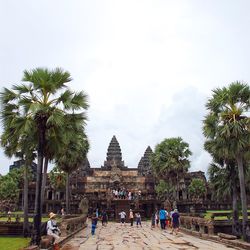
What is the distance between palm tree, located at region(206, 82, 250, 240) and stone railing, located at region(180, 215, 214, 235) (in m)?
2.78

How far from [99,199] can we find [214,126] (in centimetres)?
3423

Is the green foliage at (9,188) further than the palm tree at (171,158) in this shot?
Yes

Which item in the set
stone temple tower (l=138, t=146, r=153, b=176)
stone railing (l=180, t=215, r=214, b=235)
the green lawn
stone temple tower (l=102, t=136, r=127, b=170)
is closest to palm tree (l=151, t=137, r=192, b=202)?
stone railing (l=180, t=215, r=214, b=235)

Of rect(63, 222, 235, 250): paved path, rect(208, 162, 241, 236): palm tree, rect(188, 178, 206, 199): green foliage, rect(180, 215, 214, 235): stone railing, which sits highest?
rect(188, 178, 206, 199): green foliage

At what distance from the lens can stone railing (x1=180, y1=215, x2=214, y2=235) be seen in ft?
66.1

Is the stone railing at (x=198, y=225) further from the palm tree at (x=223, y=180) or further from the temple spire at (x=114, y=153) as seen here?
the temple spire at (x=114, y=153)

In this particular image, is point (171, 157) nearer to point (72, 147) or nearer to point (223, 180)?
point (223, 180)

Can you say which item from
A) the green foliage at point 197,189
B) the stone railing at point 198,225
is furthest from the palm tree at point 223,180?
the green foliage at point 197,189

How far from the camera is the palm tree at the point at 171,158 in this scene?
146 feet

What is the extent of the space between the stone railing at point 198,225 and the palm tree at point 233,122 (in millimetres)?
2780

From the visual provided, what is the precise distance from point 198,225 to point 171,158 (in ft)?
69.5

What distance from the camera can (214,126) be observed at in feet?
77.9

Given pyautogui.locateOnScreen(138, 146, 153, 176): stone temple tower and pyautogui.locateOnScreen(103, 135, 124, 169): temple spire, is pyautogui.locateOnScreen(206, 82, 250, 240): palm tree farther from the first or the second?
pyautogui.locateOnScreen(103, 135, 124, 169): temple spire

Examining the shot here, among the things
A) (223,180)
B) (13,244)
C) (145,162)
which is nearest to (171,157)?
(223,180)
